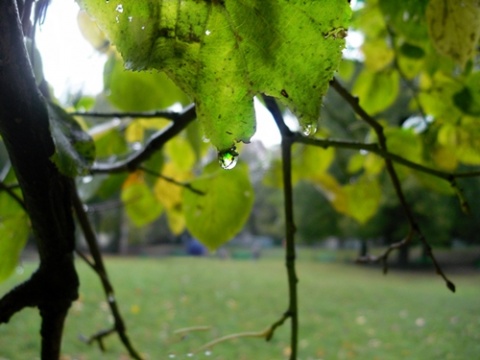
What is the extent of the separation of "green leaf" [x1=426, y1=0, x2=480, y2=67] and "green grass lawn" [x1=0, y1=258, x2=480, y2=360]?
0.61 feet

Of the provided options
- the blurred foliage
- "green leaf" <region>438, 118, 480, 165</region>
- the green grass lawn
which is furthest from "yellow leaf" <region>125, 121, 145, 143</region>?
"green leaf" <region>438, 118, 480, 165</region>

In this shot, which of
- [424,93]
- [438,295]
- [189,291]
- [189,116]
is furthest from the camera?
[189,291]

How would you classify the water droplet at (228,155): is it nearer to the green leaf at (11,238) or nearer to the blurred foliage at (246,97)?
the blurred foliage at (246,97)

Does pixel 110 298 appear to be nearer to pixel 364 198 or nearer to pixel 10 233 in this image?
pixel 10 233

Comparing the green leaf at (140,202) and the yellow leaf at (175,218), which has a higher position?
the green leaf at (140,202)

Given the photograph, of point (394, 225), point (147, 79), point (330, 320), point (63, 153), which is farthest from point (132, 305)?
point (63, 153)

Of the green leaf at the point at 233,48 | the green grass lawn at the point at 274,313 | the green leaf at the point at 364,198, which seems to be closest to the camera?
the green leaf at the point at 233,48

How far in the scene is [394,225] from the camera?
1.11m

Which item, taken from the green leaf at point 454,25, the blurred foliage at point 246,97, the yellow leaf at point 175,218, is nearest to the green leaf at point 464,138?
the blurred foliage at point 246,97

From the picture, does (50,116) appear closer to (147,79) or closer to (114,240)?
(147,79)

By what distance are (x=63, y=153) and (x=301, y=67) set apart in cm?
8

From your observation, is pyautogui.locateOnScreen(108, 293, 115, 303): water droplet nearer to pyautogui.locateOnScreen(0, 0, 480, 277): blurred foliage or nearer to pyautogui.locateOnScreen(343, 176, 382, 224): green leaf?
pyautogui.locateOnScreen(0, 0, 480, 277): blurred foliage

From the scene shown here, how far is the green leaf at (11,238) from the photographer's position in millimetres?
207

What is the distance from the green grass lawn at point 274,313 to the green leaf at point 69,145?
122mm
